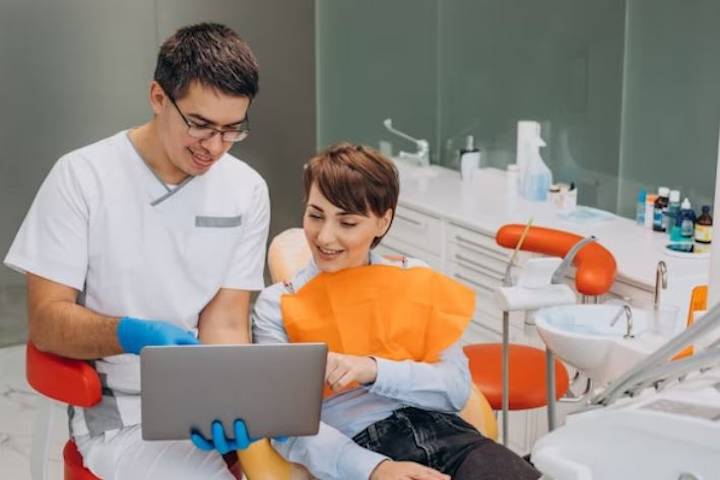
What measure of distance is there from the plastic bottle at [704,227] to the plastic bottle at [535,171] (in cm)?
69

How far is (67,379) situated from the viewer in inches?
79.5

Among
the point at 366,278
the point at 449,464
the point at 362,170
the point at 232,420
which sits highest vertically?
the point at 362,170

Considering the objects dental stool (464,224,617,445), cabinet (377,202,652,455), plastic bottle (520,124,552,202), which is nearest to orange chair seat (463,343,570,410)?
dental stool (464,224,617,445)

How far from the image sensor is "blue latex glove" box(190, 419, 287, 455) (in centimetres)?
191

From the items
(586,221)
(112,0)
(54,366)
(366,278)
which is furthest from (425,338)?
(112,0)

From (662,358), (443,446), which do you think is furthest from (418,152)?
(662,358)

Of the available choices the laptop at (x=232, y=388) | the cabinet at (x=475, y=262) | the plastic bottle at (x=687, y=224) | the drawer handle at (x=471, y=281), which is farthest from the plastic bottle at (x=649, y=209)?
the laptop at (x=232, y=388)

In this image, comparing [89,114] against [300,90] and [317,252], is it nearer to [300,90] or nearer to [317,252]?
[300,90]

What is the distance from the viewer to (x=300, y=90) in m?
4.59

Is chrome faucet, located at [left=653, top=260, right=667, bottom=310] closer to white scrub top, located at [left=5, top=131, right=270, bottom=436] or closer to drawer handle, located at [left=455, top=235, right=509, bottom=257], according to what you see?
drawer handle, located at [left=455, top=235, right=509, bottom=257]

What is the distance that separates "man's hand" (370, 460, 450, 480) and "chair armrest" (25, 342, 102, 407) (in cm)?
54

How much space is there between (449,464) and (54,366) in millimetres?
752

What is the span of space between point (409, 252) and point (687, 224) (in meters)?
1.07

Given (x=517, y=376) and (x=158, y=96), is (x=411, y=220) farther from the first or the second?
(x=158, y=96)
